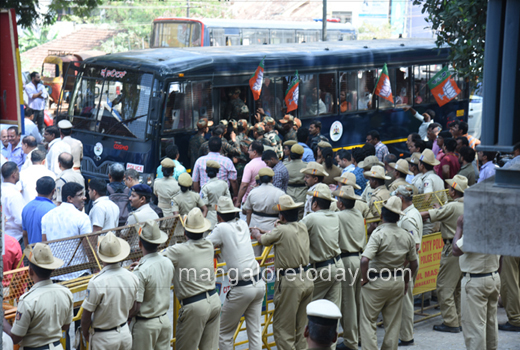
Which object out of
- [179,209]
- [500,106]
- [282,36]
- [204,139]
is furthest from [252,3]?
[500,106]

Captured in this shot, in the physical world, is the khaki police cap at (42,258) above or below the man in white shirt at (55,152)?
above

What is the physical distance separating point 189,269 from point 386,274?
7.15 ft

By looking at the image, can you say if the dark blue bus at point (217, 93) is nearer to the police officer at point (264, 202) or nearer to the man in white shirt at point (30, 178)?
the man in white shirt at point (30, 178)

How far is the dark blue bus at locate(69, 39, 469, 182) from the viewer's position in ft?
38.2

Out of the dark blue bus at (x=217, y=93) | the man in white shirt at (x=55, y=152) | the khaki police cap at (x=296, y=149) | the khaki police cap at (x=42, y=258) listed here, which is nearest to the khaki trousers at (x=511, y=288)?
the khaki police cap at (x=296, y=149)

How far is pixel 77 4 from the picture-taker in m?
6.61

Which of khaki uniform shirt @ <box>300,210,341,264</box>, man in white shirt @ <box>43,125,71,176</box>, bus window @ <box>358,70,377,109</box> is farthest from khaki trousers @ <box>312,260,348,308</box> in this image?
bus window @ <box>358,70,377,109</box>

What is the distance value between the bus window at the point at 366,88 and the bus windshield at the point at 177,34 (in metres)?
7.75

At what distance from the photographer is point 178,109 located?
467 inches

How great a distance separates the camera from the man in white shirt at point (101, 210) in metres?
7.31

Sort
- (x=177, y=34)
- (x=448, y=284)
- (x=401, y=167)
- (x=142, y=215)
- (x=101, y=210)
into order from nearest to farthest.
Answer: (x=142, y=215) < (x=101, y=210) < (x=448, y=284) < (x=401, y=167) < (x=177, y=34)

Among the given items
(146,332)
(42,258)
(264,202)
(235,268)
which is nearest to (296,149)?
(264,202)

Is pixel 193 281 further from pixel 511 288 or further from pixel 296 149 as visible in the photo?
pixel 511 288

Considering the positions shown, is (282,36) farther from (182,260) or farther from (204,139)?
(182,260)
